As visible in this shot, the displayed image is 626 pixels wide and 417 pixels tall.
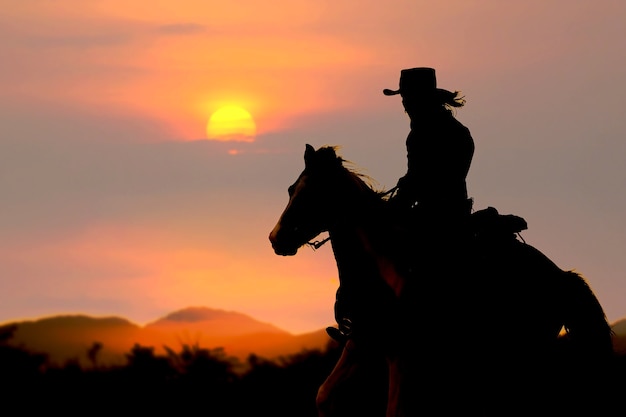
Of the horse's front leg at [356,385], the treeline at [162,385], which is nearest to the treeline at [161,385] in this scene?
the treeline at [162,385]

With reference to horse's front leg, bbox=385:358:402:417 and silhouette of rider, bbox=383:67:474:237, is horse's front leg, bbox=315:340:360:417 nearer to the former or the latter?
horse's front leg, bbox=385:358:402:417

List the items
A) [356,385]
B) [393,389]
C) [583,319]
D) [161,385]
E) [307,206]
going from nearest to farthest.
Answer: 1. [393,389]
2. [356,385]
3. [307,206]
4. [583,319]
5. [161,385]

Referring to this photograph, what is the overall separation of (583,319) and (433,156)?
256 cm

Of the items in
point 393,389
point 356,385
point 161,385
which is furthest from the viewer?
point 161,385

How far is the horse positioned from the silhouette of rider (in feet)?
0.90

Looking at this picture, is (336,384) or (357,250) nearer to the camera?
(336,384)

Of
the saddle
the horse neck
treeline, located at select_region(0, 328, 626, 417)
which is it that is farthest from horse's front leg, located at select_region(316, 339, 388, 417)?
treeline, located at select_region(0, 328, 626, 417)

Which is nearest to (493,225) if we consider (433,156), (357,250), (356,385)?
(433,156)

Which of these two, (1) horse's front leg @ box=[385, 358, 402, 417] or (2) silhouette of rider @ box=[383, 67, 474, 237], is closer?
(1) horse's front leg @ box=[385, 358, 402, 417]

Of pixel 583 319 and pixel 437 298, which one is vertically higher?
pixel 437 298

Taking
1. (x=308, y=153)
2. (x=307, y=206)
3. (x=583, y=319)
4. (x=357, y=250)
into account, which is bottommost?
(x=583, y=319)

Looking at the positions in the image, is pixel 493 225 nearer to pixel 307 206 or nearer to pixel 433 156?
pixel 433 156

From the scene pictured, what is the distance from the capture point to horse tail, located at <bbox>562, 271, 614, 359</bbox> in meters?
20.6

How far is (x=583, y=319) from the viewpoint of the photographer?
2072 cm
